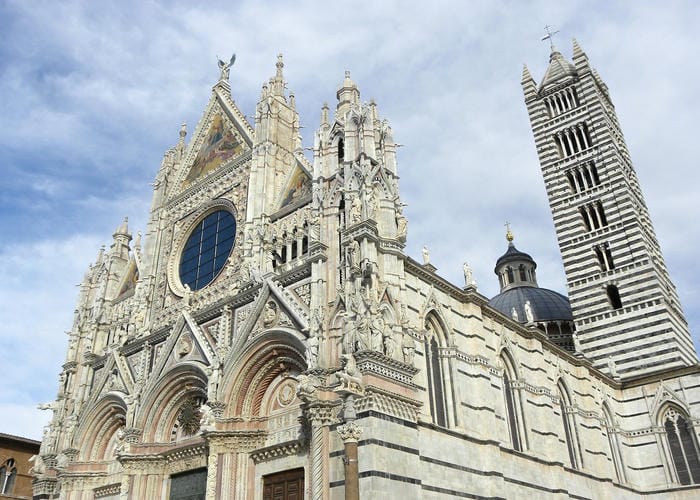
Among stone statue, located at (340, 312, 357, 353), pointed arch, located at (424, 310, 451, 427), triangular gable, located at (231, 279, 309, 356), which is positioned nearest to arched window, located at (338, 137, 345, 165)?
triangular gable, located at (231, 279, 309, 356)

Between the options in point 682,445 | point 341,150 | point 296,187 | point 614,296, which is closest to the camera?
point 341,150

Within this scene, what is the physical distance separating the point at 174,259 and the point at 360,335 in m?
11.4

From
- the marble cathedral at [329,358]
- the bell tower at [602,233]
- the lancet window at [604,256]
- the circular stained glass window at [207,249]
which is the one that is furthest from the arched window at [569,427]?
the circular stained glass window at [207,249]

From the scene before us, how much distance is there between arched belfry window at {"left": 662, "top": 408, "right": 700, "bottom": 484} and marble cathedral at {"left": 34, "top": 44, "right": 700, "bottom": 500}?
0.06 meters

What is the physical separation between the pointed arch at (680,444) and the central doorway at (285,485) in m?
15.5

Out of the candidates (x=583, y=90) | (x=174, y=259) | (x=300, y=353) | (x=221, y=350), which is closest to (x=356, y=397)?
(x=300, y=353)

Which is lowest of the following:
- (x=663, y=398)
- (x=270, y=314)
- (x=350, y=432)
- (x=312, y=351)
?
(x=350, y=432)

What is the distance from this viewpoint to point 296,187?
19141 mm

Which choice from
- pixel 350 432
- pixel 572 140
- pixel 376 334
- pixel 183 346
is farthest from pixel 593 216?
pixel 350 432

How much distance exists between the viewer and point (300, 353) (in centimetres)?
1512

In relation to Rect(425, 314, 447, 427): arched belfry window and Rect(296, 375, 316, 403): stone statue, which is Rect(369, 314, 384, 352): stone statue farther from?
Rect(425, 314, 447, 427): arched belfry window

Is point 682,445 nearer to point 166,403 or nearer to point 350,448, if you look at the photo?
point 350,448

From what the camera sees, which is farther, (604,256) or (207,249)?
(604,256)

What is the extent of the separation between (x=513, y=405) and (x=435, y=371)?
12.9 feet
